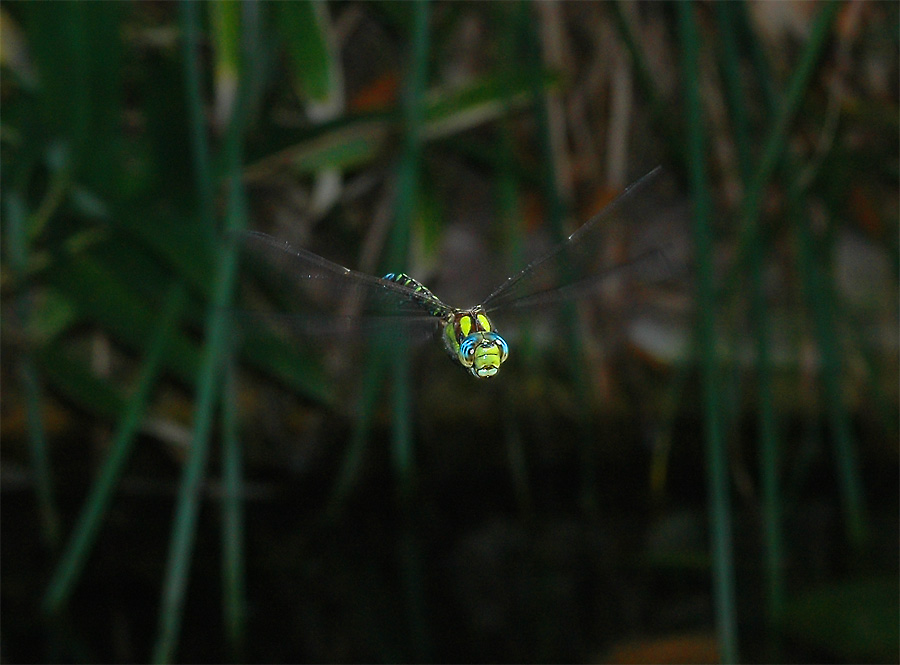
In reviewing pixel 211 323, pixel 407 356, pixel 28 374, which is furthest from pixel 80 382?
pixel 211 323

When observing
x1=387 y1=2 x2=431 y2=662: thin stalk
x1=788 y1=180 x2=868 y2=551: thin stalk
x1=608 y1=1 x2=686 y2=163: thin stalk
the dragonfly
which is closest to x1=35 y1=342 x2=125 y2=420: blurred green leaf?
x1=387 y1=2 x2=431 y2=662: thin stalk

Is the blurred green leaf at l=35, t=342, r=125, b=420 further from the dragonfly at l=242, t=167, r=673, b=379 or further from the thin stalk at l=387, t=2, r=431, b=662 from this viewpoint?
the dragonfly at l=242, t=167, r=673, b=379

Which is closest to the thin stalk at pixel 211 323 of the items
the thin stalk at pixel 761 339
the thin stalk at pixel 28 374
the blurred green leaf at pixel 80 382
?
the thin stalk at pixel 28 374

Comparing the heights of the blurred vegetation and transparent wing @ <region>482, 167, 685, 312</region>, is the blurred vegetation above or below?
above

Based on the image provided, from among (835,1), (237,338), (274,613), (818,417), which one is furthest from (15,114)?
(818,417)

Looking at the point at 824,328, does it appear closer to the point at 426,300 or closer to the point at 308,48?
the point at 308,48

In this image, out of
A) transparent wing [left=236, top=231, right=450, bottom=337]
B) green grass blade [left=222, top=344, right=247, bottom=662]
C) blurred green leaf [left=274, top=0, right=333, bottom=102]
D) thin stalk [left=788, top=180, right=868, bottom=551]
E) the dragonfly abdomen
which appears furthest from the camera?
blurred green leaf [left=274, top=0, right=333, bottom=102]

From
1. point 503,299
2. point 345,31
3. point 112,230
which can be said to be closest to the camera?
point 503,299

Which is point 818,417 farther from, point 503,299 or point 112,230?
point 503,299
